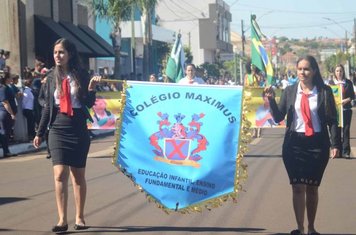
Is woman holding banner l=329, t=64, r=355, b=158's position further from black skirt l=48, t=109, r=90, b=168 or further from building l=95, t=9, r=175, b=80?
building l=95, t=9, r=175, b=80

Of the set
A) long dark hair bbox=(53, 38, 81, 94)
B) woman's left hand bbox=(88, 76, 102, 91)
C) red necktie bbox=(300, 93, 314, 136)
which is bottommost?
red necktie bbox=(300, 93, 314, 136)

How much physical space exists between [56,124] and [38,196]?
2.73 metres

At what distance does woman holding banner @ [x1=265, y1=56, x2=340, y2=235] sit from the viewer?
21.7ft

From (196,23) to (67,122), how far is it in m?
77.5

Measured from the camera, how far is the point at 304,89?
6734 mm

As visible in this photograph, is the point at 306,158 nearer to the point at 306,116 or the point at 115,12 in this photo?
the point at 306,116

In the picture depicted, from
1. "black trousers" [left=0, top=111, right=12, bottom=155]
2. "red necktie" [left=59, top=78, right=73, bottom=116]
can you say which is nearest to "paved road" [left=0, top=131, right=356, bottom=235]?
"red necktie" [left=59, top=78, right=73, bottom=116]

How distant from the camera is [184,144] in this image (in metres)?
6.82

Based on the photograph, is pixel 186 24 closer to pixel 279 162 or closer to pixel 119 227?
pixel 279 162

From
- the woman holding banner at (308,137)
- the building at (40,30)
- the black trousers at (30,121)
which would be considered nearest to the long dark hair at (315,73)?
the woman holding banner at (308,137)

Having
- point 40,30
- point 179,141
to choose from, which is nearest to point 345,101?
point 179,141

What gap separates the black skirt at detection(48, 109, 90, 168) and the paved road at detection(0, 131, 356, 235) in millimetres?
726

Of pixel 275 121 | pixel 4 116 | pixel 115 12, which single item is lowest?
pixel 4 116

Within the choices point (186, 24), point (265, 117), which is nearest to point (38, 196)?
point (265, 117)
